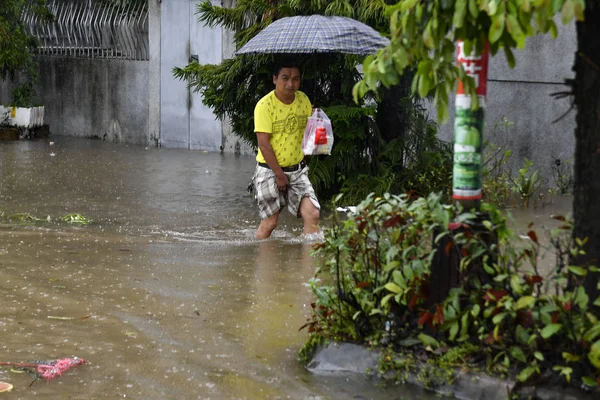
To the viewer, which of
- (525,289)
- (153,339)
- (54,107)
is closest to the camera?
(525,289)

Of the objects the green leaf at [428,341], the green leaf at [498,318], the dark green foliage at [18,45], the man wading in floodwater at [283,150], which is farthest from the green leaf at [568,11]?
the dark green foliage at [18,45]

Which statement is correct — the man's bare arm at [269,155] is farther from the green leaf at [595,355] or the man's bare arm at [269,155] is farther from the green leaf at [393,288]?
the green leaf at [595,355]

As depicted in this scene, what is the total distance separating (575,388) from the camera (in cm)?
→ 456

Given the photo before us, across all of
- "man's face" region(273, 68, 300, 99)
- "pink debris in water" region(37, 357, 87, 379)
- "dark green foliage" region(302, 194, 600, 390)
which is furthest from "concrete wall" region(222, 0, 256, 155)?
"dark green foliage" region(302, 194, 600, 390)

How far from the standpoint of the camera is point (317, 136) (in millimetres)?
8609

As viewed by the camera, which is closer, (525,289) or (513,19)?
(513,19)

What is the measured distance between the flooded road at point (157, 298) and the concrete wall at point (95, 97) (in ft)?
20.0

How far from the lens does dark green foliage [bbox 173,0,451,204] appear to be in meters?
10.5

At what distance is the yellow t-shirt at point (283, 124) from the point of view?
855cm

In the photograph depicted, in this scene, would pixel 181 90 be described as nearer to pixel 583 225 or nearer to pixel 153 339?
pixel 153 339

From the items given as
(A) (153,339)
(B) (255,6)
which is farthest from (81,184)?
(A) (153,339)

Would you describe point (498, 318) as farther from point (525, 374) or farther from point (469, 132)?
point (469, 132)

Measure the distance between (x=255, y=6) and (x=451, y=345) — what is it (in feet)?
21.9

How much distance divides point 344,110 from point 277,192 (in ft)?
6.42
